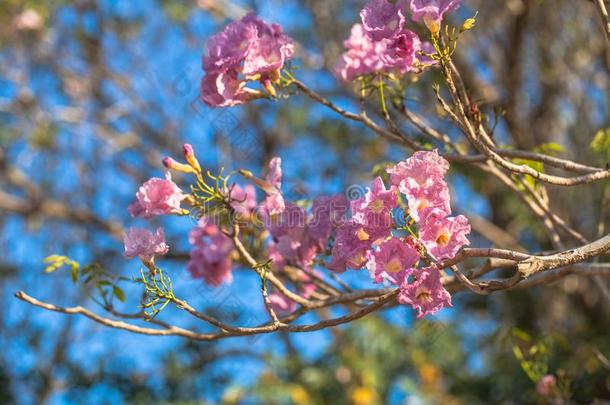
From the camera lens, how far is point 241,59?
181 centimetres

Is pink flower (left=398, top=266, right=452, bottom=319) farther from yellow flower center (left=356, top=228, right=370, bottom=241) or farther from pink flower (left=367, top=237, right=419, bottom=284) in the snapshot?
yellow flower center (left=356, top=228, right=370, bottom=241)

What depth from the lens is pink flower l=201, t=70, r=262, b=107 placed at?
1.84 meters

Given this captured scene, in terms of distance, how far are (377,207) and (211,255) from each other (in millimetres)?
766

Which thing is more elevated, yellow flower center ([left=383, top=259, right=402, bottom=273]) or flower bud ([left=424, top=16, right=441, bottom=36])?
flower bud ([left=424, top=16, right=441, bottom=36])

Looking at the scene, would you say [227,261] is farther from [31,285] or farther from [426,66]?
[31,285]

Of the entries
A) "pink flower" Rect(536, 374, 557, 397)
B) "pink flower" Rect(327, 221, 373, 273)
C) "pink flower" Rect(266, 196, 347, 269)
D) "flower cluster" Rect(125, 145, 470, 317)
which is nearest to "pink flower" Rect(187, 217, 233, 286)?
"flower cluster" Rect(125, 145, 470, 317)

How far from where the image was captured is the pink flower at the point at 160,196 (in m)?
1.75

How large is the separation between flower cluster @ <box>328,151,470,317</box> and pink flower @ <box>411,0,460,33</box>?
0.93 feet

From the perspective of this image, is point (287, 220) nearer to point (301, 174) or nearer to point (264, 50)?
point (264, 50)

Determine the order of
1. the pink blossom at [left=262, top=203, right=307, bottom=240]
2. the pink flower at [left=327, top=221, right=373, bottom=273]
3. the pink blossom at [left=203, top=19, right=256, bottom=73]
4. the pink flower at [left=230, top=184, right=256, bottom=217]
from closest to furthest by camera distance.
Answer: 1. the pink flower at [left=327, top=221, right=373, bottom=273]
2. the pink blossom at [left=203, top=19, right=256, bottom=73]
3. the pink blossom at [left=262, top=203, right=307, bottom=240]
4. the pink flower at [left=230, top=184, right=256, bottom=217]

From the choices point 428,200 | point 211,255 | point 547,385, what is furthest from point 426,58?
point 547,385

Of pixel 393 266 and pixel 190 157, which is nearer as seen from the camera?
pixel 393 266

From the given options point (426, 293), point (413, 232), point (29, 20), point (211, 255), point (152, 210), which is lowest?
point (426, 293)

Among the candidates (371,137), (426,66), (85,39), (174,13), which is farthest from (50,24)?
(426,66)
